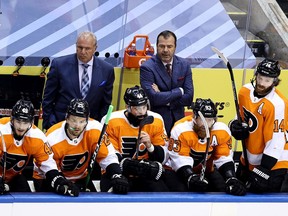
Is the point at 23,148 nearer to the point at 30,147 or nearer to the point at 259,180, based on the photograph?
the point at 30,147

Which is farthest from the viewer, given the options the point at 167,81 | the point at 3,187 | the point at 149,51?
the point at 149,51

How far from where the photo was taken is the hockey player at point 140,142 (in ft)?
23.2

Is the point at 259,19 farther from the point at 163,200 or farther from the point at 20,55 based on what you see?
the point at 163,200

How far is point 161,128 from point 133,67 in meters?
1.37

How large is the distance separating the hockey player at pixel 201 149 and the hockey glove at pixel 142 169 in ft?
0.61

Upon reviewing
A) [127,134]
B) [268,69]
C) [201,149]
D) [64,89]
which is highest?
[268,69]

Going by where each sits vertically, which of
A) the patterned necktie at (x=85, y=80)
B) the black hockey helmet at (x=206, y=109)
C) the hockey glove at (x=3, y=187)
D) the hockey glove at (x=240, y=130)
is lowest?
the hockey glove at (x=3, y=187)

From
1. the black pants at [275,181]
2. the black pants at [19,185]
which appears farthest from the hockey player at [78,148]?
the black pants at [275,181]

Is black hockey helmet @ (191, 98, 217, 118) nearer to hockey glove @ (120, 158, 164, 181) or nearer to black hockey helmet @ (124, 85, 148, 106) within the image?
black hockey helmet @ (124, 85, 148, 106)

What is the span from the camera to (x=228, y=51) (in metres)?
9.26

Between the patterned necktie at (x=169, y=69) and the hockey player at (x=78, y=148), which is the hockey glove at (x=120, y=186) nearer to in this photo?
the hockey player at (x=78, y=148)

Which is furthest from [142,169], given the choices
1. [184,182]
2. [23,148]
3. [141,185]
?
[23,148]

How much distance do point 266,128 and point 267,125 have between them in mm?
25

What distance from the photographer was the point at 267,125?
7.04m
